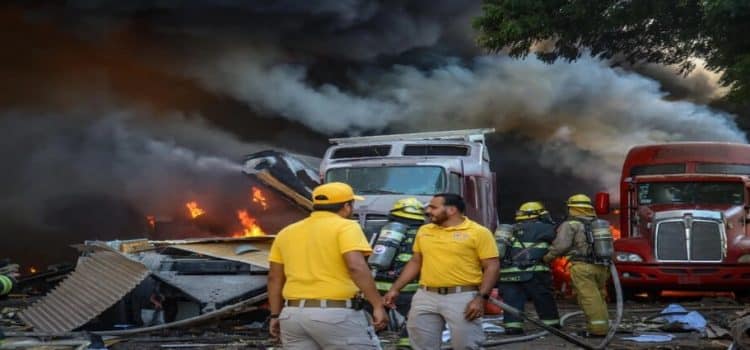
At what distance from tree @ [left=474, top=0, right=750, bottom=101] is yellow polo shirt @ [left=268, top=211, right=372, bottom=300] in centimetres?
796

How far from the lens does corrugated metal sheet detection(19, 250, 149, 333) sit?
8.75m

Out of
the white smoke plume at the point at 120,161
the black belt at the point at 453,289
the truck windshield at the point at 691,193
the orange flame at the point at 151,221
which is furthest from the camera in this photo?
the orange flame at the point at 151,221

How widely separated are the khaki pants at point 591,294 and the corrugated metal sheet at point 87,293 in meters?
4.83

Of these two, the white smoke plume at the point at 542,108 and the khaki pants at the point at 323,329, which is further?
the white smoke plume at the point at 542,108

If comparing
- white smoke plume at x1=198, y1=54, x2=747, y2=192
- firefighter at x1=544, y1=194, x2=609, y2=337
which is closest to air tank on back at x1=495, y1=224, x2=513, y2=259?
firefighter at x1=544, y1=194, x2=609, y2=337

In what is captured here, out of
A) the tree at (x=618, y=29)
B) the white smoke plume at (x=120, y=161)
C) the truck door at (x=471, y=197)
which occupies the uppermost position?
the tree at (x=618, y=29)

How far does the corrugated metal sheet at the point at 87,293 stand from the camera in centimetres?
875

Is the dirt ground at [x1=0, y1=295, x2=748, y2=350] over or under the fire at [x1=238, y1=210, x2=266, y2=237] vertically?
under

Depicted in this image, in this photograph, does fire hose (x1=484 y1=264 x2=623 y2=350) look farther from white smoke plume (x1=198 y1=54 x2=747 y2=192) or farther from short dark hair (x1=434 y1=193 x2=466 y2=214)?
white smoke plume (x1=198 y1=54 x2=747 y2=192)

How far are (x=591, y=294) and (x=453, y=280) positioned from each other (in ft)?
11.2

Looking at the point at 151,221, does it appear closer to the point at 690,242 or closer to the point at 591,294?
the point at 690,242

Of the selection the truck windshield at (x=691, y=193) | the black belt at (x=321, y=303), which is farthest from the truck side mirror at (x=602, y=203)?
the black belt at (x=321, y=303)

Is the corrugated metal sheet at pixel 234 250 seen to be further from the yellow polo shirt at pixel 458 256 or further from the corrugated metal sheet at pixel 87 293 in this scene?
the yellow polo shirt at pixel 458 256

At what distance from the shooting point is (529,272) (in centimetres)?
848
